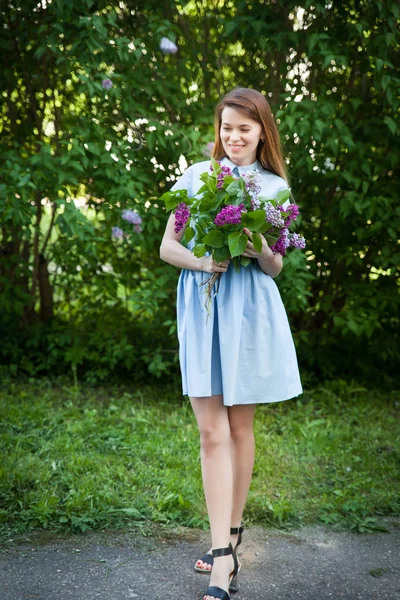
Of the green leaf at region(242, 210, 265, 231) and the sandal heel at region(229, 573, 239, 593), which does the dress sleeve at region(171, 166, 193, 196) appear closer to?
the green leaf at region(242, 210, 265, 231)

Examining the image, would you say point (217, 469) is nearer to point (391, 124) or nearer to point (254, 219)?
point (254, 219)

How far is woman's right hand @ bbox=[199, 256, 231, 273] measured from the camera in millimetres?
2660

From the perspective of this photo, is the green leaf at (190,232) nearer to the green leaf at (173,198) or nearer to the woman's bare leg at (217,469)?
the green leaf at (173,198)

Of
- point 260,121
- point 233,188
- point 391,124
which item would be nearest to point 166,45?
point 391,124

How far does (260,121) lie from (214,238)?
1.85 ft

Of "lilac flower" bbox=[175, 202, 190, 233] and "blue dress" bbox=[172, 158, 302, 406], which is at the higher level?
"lilac flower" bbox=[175, 202, 190, 233]

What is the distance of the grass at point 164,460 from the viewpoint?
11.2ft

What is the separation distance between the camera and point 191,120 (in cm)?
506

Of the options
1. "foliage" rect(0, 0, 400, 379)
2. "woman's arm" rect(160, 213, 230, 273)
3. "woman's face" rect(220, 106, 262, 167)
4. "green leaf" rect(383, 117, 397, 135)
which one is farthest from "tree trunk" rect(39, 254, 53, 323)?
"woman's face" rect(220, 106, 262, 167)

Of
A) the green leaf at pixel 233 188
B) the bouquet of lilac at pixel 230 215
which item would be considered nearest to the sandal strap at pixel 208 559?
the bouquet of lilac at pixel 230 215

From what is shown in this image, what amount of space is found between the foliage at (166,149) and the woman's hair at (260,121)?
1.21 m

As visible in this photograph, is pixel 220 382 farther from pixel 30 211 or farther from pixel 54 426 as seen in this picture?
pixel 30 211

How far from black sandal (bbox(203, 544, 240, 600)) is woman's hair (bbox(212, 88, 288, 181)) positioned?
58.6 inches

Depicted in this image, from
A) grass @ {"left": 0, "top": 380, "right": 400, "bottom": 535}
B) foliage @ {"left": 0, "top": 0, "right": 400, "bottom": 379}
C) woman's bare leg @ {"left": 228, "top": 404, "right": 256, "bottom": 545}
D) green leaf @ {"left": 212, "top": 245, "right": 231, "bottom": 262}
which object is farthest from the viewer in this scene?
foliage @ {"left": 0, "top": 0, "right": 400, "bottom": 379}
